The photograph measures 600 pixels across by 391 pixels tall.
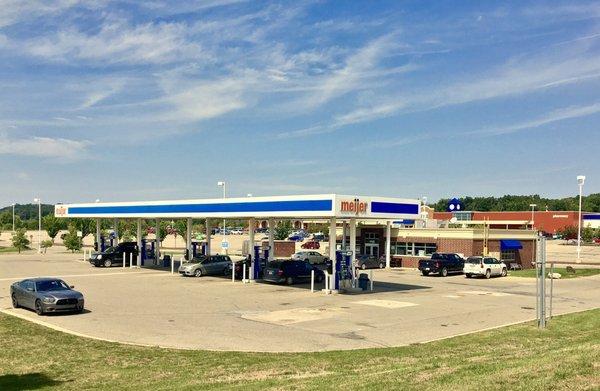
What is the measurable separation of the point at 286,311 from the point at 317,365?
1036cm

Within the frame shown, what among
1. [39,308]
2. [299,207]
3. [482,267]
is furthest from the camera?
[482,267]

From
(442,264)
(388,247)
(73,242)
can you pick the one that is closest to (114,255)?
(73,242)

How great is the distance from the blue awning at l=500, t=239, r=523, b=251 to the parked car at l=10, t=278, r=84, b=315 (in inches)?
1415

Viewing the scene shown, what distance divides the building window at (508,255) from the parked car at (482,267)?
22.1 feet

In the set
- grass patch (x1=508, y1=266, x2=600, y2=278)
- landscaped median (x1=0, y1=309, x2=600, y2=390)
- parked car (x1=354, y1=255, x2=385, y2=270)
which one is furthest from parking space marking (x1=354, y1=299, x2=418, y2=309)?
parked car (x1=354, y1=255, x2=385, y2=270)

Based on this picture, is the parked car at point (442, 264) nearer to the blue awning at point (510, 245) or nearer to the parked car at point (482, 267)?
the parked car at point (482, 267)

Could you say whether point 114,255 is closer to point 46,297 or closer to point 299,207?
point 299,207

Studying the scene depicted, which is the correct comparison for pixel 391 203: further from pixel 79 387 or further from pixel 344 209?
pixel 79 387

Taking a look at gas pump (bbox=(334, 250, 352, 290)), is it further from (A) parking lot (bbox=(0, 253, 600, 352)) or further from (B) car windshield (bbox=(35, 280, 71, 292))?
(B) car windshield (bbox=(35, 280, 71, 292))

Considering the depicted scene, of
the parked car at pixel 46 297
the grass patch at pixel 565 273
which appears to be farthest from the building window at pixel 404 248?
the parked car at pixel 46 297

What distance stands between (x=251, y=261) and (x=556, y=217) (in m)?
107

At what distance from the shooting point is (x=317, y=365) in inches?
527

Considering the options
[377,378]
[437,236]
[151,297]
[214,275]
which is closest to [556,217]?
[437,236]

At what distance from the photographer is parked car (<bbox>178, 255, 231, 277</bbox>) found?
39.7 m
